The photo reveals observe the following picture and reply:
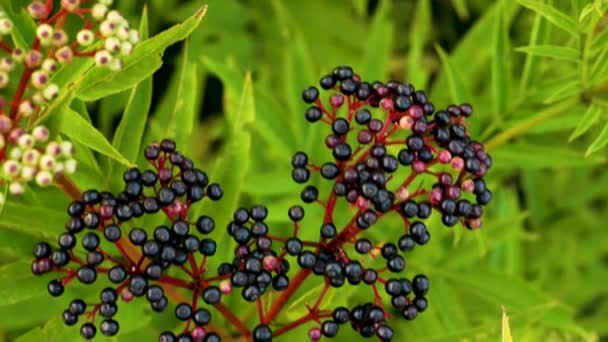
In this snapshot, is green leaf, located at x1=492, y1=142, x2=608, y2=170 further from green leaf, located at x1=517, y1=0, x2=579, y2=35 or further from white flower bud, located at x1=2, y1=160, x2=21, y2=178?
white flower bud, located at x1=2, y1=160, x2=21, y2=178

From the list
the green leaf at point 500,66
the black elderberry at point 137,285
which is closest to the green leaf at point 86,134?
the black elderberry at point 137,285

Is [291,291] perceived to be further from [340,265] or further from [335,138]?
[335,138]

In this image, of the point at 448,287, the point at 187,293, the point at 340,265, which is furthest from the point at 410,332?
the point at 340,265

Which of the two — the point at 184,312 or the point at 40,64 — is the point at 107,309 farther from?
the point at 40,64

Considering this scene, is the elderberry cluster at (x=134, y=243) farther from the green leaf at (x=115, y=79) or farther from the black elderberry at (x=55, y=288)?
the green leaf at (x=115, y=79)

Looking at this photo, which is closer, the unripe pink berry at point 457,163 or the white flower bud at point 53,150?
the white flower bud at point 53,150

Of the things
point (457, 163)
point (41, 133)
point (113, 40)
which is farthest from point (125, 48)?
point (457, 163)
